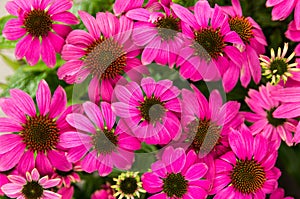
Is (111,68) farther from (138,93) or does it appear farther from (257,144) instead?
(257,144)

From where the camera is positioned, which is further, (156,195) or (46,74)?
(46,74)

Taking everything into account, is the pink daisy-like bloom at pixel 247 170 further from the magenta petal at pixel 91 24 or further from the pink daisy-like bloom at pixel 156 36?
the magenta petal at pixel 91 24

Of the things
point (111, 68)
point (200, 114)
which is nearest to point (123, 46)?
point (111, 68)

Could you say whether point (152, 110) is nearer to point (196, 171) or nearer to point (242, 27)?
point (196, 171)

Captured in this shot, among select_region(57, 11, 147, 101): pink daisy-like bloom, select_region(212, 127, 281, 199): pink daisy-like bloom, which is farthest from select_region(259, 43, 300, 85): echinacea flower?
select_region(57, 11, 147, 101): pink daisy-like bloom

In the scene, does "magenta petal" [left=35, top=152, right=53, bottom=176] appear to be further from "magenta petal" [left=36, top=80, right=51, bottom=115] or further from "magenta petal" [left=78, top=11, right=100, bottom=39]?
"magenta petal" [left=78, top=11, right=100, bottom=39]

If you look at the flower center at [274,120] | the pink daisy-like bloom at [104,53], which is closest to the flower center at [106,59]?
the pink daisy-like bloom at [104,53]
